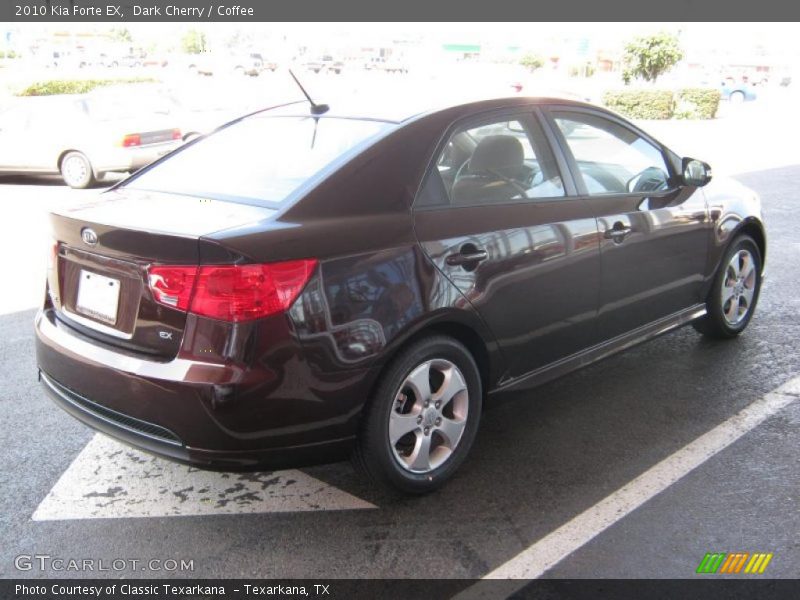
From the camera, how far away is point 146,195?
11.1 ft

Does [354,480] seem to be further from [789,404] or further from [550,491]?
[789,404]

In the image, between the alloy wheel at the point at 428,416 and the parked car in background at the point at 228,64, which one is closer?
the alloy wheel at the point at 428,416

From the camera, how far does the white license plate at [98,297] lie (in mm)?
→ 2943

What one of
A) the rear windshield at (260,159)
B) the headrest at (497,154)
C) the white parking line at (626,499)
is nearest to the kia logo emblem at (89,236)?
the rear windshield at (260,159)

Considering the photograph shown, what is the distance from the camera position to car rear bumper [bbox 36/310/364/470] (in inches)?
107

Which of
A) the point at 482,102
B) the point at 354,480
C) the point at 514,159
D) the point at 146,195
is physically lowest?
the point at 354,480

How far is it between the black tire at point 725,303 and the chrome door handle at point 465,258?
215 cm

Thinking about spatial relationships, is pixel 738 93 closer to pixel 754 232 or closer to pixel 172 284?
pixel 754 232

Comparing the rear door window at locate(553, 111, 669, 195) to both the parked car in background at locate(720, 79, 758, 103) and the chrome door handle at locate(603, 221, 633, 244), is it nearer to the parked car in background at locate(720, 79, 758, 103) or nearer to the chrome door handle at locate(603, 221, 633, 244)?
the chrome door handle at locate(603, 221, 633, 244)
